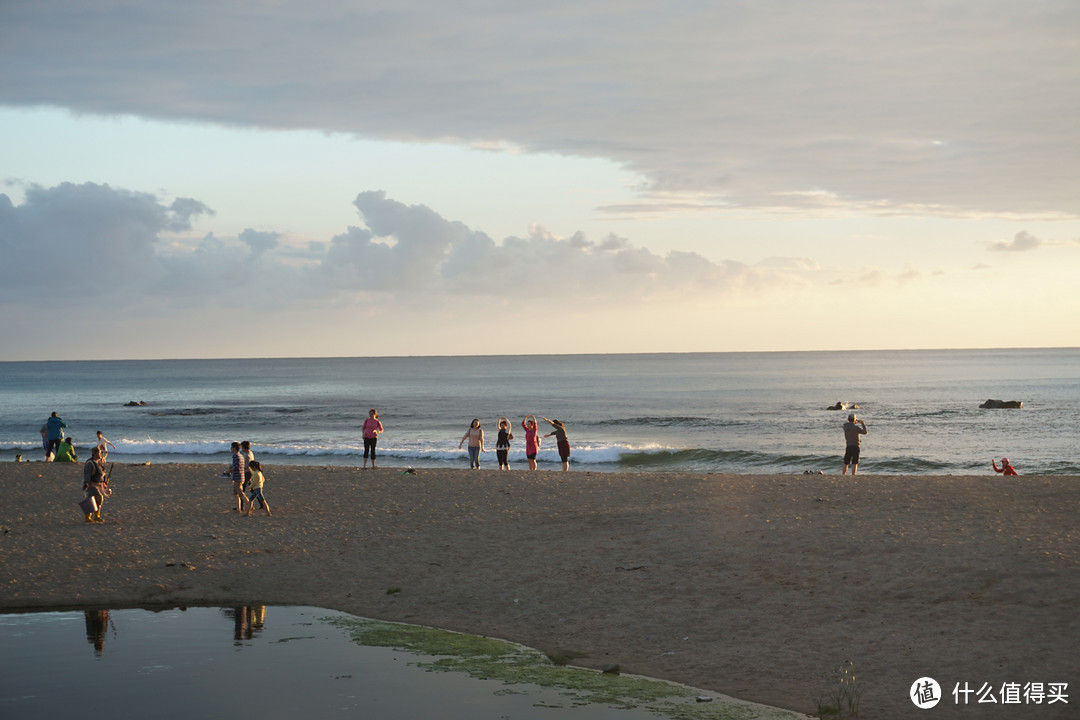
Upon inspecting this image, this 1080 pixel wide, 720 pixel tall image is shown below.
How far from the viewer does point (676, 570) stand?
12492mm

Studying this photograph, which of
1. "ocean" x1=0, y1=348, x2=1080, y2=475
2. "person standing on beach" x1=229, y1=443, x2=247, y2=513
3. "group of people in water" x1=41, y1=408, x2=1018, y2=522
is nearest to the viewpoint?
"group of people in water" x1=41, y1=408, x2=1018, y2=522

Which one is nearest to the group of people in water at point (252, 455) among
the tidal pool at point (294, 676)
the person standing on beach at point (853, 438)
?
the person standing on beach at point (853, 438)

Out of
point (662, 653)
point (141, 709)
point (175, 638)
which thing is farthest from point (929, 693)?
point (175, 638)

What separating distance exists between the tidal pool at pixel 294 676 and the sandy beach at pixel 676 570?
65cm

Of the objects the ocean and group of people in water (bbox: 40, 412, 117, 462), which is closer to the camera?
group of people in water (bbox: 40, 412, 117, 462)

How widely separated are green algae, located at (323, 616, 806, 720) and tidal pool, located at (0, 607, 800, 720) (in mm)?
20

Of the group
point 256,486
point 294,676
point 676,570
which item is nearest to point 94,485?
point 256,486

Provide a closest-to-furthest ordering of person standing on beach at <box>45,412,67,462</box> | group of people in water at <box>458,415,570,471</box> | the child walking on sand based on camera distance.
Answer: the child walking on sand → group of people in water at <box>458,415,570,471</box> → person standing on beach at <box>45,412,67,462</box>

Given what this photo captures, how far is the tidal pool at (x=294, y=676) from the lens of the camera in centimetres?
795

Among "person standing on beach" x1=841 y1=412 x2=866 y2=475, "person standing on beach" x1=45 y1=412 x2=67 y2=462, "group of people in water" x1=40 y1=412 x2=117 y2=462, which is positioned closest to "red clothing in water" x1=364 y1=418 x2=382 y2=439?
"group of people in water" x1=40 y1=412 x2=117 y2=462

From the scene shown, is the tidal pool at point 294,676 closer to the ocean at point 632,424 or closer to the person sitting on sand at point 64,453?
the person sitting on sand at point 64,453

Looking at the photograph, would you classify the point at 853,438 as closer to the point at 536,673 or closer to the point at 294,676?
the point at 536,673

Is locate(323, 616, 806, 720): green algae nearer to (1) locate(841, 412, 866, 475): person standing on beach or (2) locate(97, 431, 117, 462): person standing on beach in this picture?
(2) locate(97, 431, 117, 462): person standing on beach

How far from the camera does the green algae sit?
7.91m
